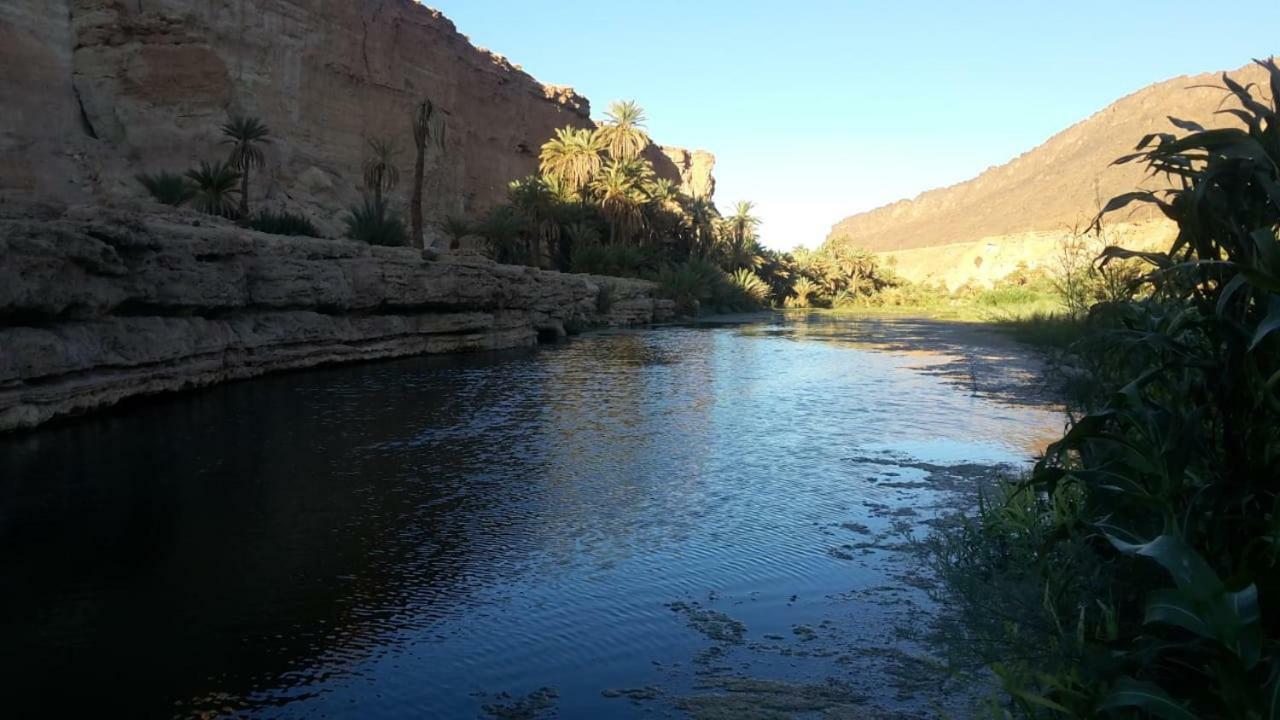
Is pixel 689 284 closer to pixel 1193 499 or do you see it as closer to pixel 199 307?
pixel 199 307

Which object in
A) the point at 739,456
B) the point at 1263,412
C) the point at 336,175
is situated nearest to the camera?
the point at 1263,412

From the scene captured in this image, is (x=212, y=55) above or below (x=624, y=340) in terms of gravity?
above

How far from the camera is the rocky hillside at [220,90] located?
117ft

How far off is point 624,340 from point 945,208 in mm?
114802

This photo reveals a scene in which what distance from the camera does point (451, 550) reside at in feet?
18.5

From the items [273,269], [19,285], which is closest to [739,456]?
[19,285]

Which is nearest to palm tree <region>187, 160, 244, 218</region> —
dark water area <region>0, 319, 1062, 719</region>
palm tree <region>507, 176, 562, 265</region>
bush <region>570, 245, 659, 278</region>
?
dark water area <region>0, 319, 1062, 719</region>

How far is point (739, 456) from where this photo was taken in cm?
882

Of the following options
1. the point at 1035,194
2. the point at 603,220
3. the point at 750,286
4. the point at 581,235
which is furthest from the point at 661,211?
the point at 1035,194

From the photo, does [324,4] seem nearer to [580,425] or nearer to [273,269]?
[273,269]

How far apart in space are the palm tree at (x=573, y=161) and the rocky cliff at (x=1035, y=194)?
32.3 metres

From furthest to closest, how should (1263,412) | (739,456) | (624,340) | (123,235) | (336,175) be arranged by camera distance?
1. (336,175)
2. (624,340)
3. (123,235)
4. (739,456)
5. (1263,412)

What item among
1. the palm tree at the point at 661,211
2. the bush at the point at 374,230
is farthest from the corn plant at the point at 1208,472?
the palm tree at the point at 661,211

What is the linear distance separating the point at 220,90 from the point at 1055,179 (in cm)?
8384
